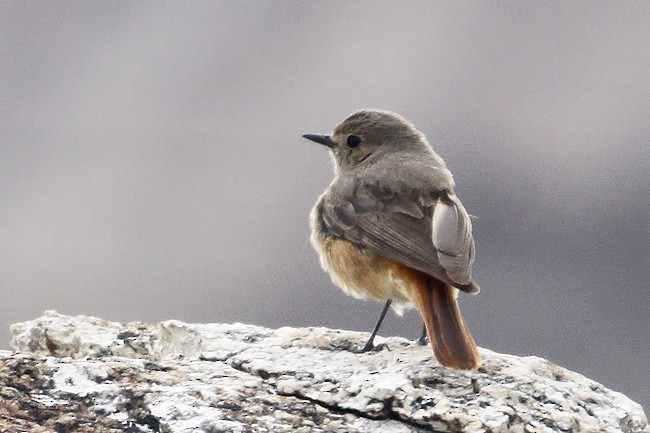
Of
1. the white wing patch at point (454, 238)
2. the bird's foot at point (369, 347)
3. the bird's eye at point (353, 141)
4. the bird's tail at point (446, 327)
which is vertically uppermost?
the bird's eye at point (353, 141)

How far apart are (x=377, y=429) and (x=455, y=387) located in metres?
0.58

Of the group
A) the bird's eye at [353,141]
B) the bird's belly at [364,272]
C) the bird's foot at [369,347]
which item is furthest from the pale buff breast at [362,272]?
the bird's eye at [353,141]

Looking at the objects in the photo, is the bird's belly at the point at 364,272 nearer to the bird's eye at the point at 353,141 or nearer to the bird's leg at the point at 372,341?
the bird's leg at the point at 372,341

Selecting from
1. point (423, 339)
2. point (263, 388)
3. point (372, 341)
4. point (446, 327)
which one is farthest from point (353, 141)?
point (263, 388)

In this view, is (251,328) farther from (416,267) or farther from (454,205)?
(454,205)

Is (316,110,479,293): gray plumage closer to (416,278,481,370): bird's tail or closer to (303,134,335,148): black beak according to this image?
(303,134,335,148): black beak

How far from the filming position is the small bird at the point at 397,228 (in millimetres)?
5227

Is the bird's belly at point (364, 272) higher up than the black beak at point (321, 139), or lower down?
lower down

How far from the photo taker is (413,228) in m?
5.96

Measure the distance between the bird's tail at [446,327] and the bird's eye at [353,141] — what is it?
2210 mm

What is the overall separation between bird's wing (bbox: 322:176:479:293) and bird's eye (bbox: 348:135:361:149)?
2.76 ft

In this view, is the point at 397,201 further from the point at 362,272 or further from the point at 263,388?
the point at 263,388

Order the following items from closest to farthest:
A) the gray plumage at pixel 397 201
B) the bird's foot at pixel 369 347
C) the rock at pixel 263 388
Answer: the rock at pixel 263 388 < the bird's foot at pixel 369 347 < the gray plumage at pixel 397 201

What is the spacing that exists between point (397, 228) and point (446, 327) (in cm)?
113
